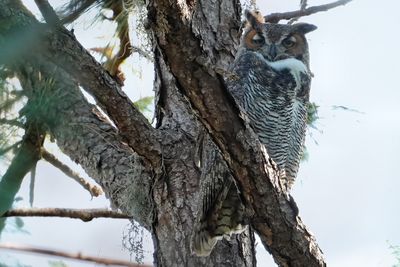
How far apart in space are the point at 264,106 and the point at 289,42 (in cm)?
50

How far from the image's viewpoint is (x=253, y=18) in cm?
319

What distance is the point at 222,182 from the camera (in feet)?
8.34

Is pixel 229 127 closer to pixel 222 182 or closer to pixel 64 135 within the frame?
pixel 222 182

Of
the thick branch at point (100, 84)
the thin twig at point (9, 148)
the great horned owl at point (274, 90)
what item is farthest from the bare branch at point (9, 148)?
the great horned owl at point (274, 90)

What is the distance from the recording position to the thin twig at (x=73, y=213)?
8.87 feet

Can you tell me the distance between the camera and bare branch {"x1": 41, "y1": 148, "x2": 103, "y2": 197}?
2.80 metres

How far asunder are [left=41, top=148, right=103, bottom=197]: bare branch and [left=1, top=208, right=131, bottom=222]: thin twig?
20 centimetres

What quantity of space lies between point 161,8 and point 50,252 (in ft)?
3.90

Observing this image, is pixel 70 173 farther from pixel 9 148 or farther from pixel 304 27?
pixel 304 27

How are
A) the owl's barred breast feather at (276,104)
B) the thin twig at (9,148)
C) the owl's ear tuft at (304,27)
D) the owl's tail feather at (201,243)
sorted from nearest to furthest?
the owl's tail feather at (201,243) → the thin twig at (9,148) → the owl's barred breast feather at (276,104) → the owl's ear tuft at (304,27)

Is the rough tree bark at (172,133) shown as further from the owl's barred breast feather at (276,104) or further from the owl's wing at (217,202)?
the owl's barred breast feather at (276,104)

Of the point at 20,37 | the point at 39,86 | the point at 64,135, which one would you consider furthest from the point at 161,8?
the point at 64,135

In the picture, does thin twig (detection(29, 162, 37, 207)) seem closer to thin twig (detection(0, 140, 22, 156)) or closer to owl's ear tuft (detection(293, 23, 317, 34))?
thin twig (detection(0, 140, 22, 156))

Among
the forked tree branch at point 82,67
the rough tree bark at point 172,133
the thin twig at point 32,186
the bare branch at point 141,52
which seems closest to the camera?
the rough tree bark at point 172,133
